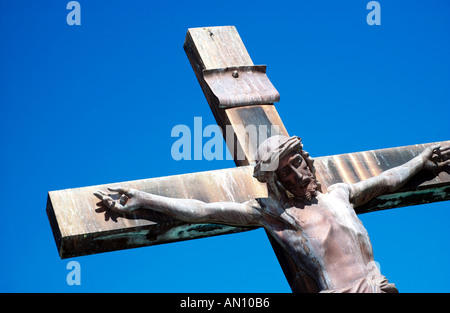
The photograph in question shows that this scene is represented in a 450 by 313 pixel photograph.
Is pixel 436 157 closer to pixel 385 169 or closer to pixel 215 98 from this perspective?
pixel 385 169

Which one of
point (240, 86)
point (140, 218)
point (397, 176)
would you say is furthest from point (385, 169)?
point (140, 218)

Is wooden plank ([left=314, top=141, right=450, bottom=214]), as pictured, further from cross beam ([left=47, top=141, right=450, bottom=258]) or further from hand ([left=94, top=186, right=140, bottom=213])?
hand ([left=94, top=186, right=140, bottom=213])

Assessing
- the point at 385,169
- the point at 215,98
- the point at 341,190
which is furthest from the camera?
the point at 215,98

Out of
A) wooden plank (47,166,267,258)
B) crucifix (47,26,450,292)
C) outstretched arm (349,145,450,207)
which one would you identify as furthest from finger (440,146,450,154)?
wooden plank (47,166,267,258)

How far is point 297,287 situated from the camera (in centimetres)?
823

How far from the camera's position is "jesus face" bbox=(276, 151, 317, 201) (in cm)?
814

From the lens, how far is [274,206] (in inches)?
323

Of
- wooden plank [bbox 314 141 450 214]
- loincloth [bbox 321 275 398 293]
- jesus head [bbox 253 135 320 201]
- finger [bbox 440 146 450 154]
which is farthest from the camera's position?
finger [bbox 440 146 450 154]

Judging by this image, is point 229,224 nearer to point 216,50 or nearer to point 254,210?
point 254,210

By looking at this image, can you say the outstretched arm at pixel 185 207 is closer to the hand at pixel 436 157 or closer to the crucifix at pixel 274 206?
the crucifix at pixel 274 206

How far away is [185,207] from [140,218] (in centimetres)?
30

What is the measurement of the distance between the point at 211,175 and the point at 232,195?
0.21m

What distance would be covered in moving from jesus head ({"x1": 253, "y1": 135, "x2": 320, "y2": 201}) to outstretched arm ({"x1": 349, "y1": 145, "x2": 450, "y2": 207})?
18.1 inches
